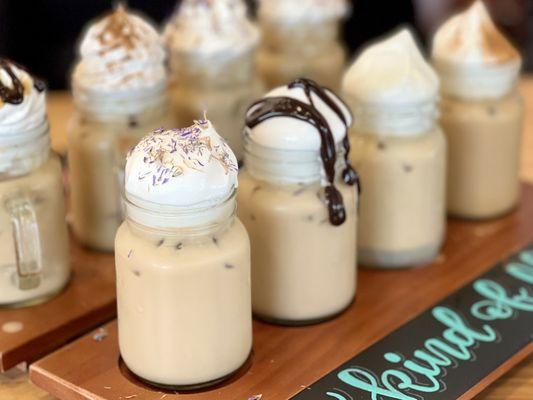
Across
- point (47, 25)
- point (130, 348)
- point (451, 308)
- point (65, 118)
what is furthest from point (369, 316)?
point (47, 25)

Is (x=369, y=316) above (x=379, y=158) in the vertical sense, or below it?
below

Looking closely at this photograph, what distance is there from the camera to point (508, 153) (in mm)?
1546

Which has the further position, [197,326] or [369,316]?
[369,316]

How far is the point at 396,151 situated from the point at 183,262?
406 millimetres

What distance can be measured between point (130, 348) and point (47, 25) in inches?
71.5

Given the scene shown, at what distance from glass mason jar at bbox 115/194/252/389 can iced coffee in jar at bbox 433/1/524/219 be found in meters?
0.52

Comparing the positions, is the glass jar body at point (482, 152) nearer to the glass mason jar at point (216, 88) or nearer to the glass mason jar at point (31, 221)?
the glass mason jar at point (216, 88)

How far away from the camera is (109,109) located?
1392mm

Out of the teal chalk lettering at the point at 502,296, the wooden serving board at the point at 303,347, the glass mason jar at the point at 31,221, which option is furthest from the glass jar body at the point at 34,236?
the teal chalk lettering at the point at 502,296

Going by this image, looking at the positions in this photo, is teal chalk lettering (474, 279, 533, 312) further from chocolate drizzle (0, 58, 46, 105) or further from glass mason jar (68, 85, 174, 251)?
chocolate drizzle (0, 58, 46, 105)

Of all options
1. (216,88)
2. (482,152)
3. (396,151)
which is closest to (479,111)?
(482,152)

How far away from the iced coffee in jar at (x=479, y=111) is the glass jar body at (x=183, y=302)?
514mm

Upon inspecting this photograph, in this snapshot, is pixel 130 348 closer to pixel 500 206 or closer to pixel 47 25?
pixel 500 206

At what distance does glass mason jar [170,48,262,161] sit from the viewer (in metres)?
1.58
